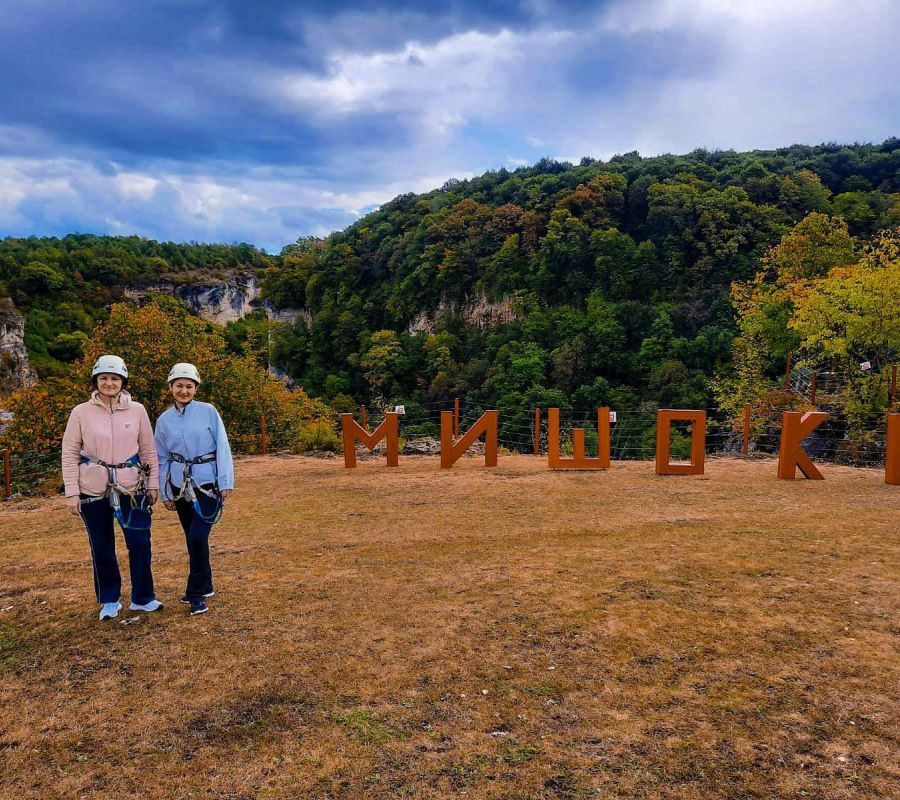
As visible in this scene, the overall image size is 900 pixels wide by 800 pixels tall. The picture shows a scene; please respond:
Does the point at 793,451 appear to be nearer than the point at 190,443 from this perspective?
No

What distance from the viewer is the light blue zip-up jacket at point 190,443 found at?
12.6ft

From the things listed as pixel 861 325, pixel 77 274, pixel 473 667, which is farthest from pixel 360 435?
pixel 77 274

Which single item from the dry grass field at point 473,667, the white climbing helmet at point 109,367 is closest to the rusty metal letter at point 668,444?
the dry grass field at point 473,667

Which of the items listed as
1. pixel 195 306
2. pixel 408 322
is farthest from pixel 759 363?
pixel 195 306

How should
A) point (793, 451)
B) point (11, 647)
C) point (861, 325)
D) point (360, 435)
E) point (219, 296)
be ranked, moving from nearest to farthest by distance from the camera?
point (11, 647) < point (793, 451) < point (360, 435) < point (861, 325) < point (219, 296)

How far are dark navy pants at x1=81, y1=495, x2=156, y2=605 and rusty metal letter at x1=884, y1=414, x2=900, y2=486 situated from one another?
363 inches

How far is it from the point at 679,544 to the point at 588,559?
1.01 meters

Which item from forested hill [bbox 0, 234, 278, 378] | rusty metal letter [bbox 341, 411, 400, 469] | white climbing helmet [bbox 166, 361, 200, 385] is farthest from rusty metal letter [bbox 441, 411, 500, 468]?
forested hill [bbox 0, 234, 278, 378]

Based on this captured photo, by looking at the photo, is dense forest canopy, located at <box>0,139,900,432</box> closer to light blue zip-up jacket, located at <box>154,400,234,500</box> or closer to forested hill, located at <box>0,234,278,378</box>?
forested hill, located at <box>0,234,278,378</box>

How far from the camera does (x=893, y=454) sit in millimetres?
8203

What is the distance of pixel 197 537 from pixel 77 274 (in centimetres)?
8198

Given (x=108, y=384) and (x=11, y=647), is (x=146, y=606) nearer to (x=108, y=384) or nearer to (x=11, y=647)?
(x=11, y=647)

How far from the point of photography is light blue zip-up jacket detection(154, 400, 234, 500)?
151 inches

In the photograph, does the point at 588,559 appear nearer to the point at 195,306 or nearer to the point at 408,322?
the point at 408,322
